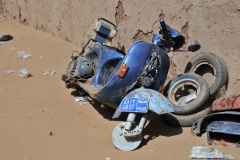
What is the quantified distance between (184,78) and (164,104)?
0.71 m

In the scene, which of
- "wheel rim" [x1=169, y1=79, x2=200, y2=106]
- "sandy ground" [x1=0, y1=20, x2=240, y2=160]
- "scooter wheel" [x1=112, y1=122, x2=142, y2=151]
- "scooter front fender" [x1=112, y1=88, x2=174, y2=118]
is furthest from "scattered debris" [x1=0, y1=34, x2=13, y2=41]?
"scooter wheel" [x1=112, y1=122, x2=142, y2=151]

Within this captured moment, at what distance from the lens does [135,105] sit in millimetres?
4047

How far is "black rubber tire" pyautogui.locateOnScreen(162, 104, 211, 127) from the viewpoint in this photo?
14.0 feet

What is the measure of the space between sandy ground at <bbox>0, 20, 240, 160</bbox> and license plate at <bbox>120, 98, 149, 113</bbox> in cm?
38

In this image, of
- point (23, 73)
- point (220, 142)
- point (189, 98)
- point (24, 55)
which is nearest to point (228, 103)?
point (220, 142)

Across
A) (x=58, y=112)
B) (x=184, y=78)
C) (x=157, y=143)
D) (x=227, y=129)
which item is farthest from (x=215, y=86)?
(x=58, y=112)

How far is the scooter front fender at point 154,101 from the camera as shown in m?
3.98

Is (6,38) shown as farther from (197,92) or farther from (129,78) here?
(197,92)

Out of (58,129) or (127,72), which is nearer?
(127,72)

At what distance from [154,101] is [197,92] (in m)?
0.65

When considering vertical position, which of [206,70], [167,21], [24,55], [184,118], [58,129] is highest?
[167,21]

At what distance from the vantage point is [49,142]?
4316mm


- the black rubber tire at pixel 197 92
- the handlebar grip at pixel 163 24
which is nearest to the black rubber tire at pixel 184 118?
the black rubber tire at pixel 197 92

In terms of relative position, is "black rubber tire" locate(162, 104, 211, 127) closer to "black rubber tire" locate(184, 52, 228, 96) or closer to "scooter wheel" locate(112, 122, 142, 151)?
"black rubber tire" locate(184, 52, 228, 96)
